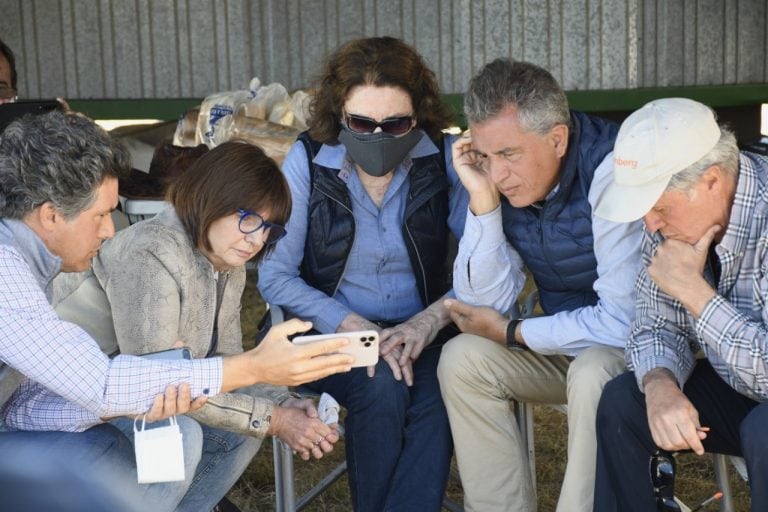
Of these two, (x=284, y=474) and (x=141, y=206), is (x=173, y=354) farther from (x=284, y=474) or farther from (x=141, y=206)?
(x=141, y=206)

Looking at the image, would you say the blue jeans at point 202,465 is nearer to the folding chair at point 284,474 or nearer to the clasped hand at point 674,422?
the folding chair at point 284,474

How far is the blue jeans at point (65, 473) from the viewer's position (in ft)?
8.39

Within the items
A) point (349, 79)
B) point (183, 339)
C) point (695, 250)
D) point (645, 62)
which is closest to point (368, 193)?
point (349, 79)

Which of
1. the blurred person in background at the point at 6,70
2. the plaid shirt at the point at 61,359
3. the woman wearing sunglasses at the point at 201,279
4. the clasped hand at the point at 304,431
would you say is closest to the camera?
the plaid shirt at the point at 61,359

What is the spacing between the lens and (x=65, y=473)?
258 cm

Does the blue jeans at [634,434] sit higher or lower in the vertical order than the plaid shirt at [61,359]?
lower

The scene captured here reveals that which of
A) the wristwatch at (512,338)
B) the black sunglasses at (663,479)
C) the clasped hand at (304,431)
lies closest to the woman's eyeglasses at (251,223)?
the clasped hand at (304,431)

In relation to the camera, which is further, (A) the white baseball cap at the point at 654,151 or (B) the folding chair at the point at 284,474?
(B) the folding chair at the point at 284,474

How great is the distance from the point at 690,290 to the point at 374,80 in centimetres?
129

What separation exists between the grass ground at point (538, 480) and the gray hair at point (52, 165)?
1828 millimetres

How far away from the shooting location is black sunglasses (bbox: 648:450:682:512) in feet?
9.05

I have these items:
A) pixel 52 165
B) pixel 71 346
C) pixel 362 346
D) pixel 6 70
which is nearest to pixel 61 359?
pixel 71 346

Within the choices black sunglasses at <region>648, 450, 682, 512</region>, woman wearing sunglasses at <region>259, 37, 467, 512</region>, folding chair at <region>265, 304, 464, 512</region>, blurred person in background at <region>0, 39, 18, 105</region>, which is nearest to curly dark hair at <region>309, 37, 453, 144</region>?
woman wearing sunglasses at <region>259, 37, 467, 512</region>

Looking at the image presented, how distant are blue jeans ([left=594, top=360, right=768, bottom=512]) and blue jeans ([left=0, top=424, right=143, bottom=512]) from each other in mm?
1152
